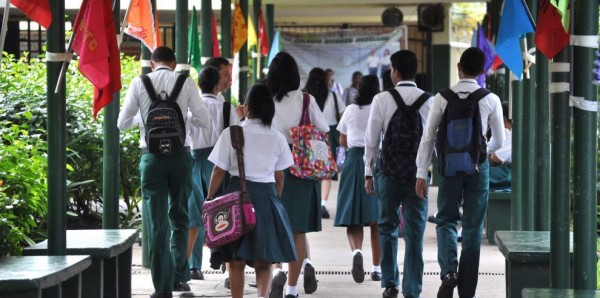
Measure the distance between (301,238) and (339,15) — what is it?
58.0 feet

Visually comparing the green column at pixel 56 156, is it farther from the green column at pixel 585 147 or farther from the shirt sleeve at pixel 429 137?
the green column at pixel 585 147

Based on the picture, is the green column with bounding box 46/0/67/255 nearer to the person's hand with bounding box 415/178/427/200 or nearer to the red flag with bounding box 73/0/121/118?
the red flag with bounding box 73/0/121/118

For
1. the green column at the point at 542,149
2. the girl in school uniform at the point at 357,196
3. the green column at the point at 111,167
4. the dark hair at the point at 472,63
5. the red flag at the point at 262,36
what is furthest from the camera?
the red flag at the point at 262,36

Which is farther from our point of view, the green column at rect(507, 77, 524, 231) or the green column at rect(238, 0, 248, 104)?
the green column at rect(238, 0, 248, 104)

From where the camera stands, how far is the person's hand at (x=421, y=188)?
9.01 meters

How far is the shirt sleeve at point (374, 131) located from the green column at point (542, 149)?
124 centimetres

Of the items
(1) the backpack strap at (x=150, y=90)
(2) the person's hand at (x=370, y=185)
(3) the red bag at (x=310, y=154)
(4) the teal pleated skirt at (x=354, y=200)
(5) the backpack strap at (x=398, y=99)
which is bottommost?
(4) the teal pleated skirt at (x=354, y=200)

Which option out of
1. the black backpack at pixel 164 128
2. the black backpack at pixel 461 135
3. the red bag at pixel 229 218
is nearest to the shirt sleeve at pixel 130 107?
the black backpack at pixel 164 128

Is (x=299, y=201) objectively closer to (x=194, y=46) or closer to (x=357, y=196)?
(x=357, y=196)

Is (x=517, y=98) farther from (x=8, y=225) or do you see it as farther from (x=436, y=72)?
(x=436, y=72)

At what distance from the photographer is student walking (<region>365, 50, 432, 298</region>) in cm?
927

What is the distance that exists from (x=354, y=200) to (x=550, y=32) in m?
4.12

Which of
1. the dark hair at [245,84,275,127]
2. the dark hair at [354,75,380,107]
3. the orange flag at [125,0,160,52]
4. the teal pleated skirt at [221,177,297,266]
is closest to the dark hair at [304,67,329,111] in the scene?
the dark hair at [354,75,380,107]

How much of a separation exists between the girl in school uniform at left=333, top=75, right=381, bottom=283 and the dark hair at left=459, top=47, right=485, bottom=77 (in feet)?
7.10
